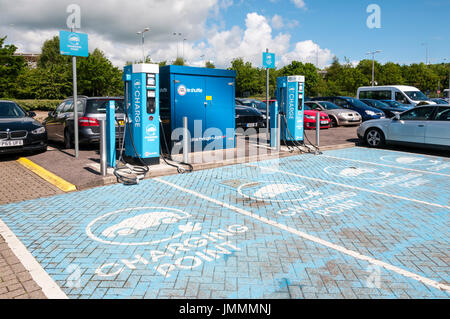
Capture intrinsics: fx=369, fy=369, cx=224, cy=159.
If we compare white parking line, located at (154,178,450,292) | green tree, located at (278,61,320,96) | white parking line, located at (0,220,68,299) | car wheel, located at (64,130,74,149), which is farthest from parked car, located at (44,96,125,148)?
green tree, located at (278,61,320,96)

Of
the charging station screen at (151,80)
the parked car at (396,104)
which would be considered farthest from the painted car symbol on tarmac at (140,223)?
the parked car at (396,104)

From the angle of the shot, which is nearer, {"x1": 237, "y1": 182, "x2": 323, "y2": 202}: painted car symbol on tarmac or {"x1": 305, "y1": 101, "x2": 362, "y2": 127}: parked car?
{"x1": 237, "y1": 182, "x2": 323, "y2": 202}: painted car symbol on tarmac

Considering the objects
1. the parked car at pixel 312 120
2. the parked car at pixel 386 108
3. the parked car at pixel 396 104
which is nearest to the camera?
the parked car at pixel 312 120

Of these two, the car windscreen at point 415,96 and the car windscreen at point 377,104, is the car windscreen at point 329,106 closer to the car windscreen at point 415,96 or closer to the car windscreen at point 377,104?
the car windscreen at point 377,104

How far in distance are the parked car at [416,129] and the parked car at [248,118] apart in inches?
Answer: 191

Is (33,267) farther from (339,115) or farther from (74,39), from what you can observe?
(339,115)

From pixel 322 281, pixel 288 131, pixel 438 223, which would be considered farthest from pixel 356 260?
pixel 288 131

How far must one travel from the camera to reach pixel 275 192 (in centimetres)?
682

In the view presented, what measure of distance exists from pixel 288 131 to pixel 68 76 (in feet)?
133

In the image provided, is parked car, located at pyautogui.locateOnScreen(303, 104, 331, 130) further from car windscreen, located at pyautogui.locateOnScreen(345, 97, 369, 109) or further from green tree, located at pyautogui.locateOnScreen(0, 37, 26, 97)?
green tree, located at pyautogui.locateOnScreen(0, 37, 26, 97)

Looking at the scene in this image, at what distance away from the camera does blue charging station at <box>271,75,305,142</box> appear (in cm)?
1168

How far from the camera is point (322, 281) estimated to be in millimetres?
3482

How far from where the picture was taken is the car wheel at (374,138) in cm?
1242

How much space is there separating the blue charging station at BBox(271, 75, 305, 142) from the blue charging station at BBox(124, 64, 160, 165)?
4.54m
